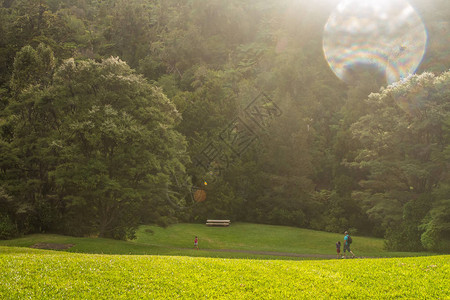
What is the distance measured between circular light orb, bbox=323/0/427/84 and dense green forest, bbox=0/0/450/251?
1669mm

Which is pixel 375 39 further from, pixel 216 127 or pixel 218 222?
pixel 218 222

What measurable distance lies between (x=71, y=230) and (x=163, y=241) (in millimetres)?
9832

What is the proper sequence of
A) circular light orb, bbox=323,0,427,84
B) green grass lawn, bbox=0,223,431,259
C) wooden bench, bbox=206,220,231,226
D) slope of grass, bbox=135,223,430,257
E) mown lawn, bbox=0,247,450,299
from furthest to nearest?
circular light orb, bbox=323,0,427,84 < wooden bench, bbox=206,220,231,226 < slope of grass, bbox=135,223,430,257 < green grass lawn, bbox=0,223,431,259 < mown lawn, bbox=0,247,450,299

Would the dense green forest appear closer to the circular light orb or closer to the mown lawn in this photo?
the circular light orb

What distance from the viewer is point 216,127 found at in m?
59.8

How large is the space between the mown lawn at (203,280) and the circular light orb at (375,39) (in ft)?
162

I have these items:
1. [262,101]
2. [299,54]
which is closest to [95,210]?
[262,101]

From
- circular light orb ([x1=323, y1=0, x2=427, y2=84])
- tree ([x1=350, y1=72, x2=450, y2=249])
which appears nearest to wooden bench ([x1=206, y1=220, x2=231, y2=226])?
tree ([x1=350, y1=72, x2=450, y2=249])

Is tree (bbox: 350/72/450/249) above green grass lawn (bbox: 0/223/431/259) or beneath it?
above

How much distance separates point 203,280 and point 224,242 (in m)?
24.5

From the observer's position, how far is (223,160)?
178ft

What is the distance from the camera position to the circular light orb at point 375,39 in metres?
58.6

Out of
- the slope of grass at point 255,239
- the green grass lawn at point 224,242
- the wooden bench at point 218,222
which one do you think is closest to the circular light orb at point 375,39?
the slope of grass at point 255,239

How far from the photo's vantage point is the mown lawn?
1245 centimetres
